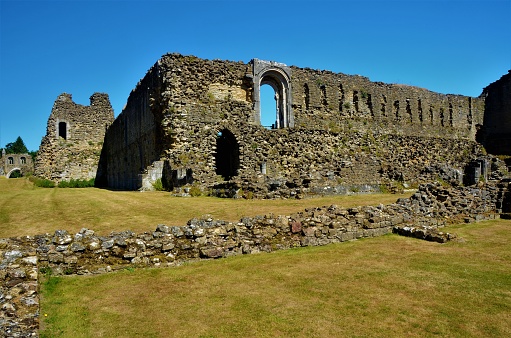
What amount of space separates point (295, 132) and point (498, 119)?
75.6 feet

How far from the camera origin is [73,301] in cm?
643

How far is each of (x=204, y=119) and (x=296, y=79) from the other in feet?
23.7

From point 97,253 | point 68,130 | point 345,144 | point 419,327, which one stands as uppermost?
point 68,130

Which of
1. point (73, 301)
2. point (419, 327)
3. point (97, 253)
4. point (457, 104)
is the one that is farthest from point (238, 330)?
point (457, 104)

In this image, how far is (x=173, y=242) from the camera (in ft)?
28.2

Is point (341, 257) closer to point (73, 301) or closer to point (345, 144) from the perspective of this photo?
point (73, 301)

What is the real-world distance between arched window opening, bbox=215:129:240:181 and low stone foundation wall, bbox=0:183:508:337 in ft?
36.2

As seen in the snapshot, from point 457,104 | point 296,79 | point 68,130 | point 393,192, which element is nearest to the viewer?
point 393,192

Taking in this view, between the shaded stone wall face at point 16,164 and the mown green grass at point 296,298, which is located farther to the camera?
the shaded stone wall face at point 16,164

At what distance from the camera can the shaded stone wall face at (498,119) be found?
35.9 meters

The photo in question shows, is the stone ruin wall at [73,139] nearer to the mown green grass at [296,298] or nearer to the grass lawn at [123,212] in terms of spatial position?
the grass lawn at [123,212]

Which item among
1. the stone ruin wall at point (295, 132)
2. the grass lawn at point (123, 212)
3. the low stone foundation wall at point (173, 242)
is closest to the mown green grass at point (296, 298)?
the low stone foundation wall at point (173, 242)

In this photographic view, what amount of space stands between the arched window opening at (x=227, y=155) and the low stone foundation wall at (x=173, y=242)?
11.0 m

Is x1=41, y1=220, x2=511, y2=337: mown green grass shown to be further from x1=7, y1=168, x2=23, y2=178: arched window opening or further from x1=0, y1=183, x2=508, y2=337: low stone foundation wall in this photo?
x1=7, y1=168, x2=23, y2=178: arched window opening
